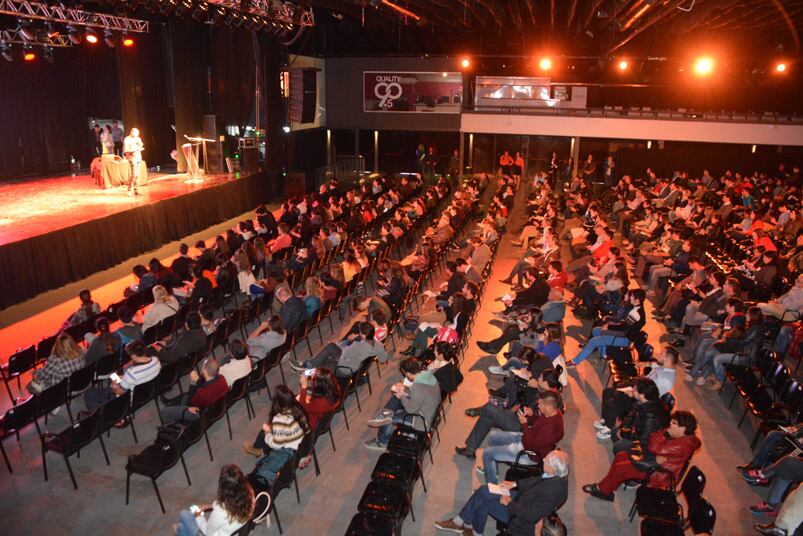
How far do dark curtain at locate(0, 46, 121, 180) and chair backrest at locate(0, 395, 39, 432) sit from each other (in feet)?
43.0

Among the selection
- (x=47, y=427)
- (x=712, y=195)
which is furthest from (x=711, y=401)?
(x=712, y=195)

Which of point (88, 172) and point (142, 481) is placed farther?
point (88, 172)

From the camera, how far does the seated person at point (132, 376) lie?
6141 mm

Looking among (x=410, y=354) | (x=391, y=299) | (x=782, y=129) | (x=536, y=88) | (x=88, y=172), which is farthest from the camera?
(x=536, y=88)

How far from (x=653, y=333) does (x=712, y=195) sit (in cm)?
1027

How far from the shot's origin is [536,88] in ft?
77.3

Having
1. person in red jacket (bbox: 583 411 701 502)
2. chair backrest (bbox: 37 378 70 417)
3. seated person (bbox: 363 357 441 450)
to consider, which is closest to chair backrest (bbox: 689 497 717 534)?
person in red jacket (bbox: 583 411 701 502)

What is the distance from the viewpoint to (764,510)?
5.40 m

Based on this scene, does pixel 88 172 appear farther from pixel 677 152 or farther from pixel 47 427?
pixel 677 152

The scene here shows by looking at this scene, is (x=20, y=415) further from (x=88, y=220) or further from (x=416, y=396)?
(x=88, y=220)

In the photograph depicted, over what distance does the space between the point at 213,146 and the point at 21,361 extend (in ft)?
40.1

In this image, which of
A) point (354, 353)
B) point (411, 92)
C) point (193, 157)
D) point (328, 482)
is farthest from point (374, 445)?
point (411, 92)

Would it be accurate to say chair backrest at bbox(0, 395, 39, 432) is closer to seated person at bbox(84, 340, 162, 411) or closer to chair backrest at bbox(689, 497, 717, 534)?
Answer: seated person at bbox(84, 340, 162, 411)

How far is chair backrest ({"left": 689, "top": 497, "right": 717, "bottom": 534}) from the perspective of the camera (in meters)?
4.30
